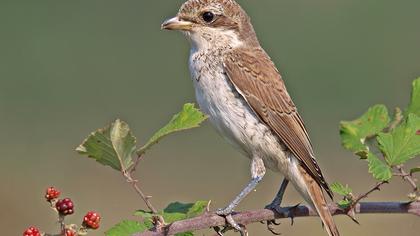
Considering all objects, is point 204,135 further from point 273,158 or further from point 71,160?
point 273,158

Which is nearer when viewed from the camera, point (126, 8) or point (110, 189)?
point (110, 189)

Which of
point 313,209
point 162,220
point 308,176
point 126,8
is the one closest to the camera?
point 162,220

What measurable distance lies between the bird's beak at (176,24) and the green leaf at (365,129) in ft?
3.98

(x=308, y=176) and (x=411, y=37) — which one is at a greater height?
(x=308, y=176)

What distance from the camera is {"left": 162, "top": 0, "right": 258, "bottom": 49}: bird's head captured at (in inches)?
189

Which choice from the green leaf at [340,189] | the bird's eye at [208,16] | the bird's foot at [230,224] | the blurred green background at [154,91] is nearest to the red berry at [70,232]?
the bird's foot at [230,224]

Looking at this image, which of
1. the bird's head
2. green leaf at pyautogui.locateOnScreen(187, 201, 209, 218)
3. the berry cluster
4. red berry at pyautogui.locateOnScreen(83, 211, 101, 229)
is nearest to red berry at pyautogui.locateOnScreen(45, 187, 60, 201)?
the berry cluster

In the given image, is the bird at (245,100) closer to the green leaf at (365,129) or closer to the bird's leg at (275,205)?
the bird's leg at (275,205)

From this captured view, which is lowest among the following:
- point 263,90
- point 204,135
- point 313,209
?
point 204,135

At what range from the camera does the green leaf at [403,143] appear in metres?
3.46

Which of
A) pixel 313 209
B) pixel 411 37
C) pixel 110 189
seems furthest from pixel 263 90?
pixel 411 37

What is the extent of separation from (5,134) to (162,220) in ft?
34.5

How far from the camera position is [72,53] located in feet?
53.0

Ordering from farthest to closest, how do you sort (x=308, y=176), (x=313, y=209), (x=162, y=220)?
(x=308, y=176), (x=313, y=209), (x=162, y=220)
